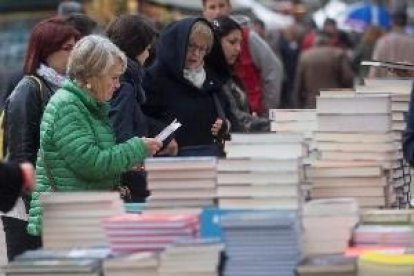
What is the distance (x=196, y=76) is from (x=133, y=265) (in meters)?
3.02

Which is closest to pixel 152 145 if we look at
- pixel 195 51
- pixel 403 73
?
pixel 195 51

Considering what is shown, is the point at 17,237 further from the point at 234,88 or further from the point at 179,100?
the point at 234,88

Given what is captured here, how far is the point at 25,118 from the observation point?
7.36 m

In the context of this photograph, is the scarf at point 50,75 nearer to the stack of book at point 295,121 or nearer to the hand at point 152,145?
the hand at point 152,145

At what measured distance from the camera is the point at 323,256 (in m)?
5.64

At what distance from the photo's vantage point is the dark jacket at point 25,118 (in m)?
7.36

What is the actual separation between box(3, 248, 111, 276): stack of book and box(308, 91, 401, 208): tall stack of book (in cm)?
106

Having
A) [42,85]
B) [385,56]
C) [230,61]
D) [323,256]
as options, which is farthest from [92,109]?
[385,56]

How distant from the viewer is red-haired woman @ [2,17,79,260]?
7359 mm

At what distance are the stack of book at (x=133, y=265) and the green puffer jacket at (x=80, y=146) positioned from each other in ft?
3.53

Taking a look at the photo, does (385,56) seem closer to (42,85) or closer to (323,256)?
(42,85)

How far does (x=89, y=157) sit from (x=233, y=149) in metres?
0.87

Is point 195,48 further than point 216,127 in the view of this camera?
No

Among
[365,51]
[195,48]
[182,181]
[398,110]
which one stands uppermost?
[195,48]
